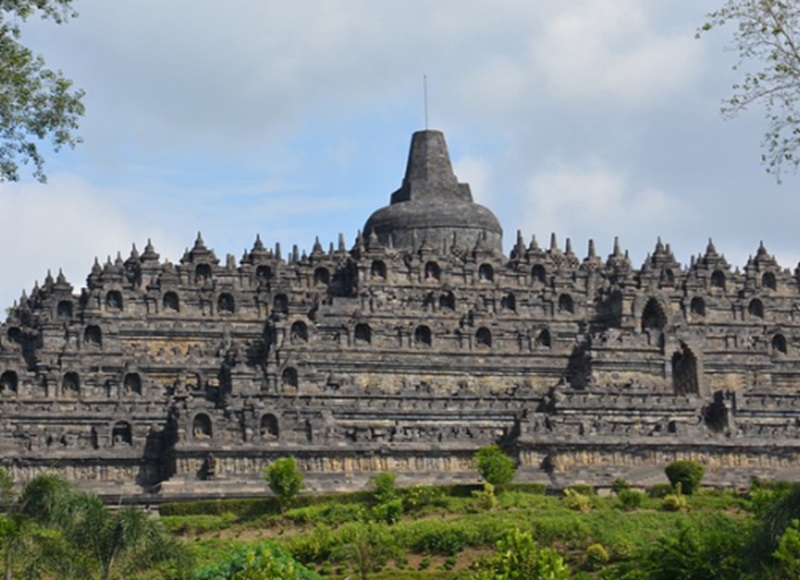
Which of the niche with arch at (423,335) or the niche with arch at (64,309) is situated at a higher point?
the niche with arch at (64,309)

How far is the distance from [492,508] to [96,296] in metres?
33.4

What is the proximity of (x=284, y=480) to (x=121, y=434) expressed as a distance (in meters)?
15.4

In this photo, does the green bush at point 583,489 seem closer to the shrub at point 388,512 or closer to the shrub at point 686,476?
the shrub at point 686,476

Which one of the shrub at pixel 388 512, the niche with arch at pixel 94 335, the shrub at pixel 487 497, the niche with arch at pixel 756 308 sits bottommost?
the shrub at pixel 388 512

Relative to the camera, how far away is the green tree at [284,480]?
79.7 metres

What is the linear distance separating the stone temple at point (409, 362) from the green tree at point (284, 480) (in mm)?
5655

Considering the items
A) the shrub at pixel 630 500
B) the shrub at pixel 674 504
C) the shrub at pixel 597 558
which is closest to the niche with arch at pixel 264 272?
the shrub at pixel 630 500

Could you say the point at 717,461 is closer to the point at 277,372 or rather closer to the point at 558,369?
the point at 558,369

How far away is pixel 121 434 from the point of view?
92.4 m

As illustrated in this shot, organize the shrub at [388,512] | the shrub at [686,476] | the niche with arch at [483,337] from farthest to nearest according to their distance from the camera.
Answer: the niche with arch at [483,337] → the shrub at [686,476] → the shrub at [388,512]

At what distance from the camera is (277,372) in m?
97.4

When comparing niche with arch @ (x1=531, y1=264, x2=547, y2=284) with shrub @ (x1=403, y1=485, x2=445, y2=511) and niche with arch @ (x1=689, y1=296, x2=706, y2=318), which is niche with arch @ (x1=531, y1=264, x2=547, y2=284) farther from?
shrub @ (x1=403, y1=485, x2=445, y2=511)

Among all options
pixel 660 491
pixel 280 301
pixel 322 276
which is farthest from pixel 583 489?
pixel 322 276

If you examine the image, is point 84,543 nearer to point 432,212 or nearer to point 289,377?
point 289,377
